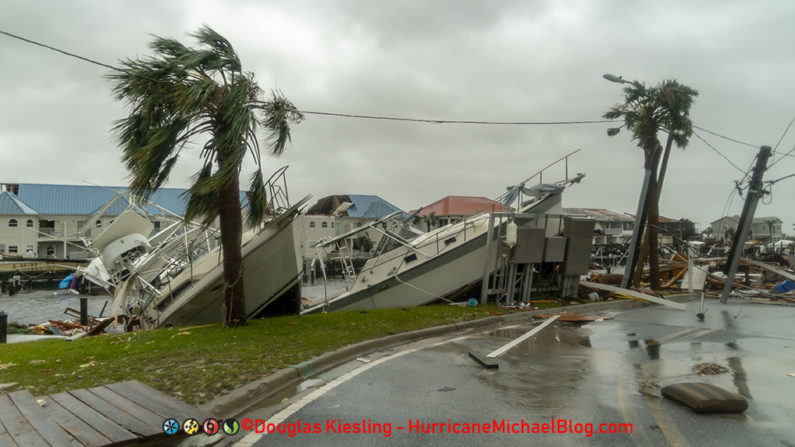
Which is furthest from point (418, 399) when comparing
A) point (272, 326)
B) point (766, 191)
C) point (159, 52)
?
point (766, 191)

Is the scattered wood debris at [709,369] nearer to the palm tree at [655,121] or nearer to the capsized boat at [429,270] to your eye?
the capsized boat at [429,270]

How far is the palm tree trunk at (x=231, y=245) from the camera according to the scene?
31.3 ft

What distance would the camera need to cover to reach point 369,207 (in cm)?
7550

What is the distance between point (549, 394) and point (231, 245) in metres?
6.57

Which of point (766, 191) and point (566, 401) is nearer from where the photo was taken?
point (566, 401)

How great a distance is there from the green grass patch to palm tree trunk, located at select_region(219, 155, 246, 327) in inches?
19.8

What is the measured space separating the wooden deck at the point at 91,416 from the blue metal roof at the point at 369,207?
67.2 meters

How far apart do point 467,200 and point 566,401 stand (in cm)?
6842

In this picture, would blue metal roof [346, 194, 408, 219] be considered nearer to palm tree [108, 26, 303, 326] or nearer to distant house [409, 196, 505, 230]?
distant house [409, 196, 505, 230]

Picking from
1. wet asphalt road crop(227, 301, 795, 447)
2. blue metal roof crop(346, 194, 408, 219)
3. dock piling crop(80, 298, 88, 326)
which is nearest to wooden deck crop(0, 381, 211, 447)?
wet asphalt road crop(227, 301, 795, 447)

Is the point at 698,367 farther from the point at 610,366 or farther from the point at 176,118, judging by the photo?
the point at 176,118

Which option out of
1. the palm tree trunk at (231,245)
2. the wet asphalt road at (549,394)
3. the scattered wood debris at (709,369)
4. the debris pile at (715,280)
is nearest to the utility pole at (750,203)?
the debris pile at (715,280)

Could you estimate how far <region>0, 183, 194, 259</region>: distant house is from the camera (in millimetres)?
59875

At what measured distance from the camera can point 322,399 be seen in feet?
18.6
